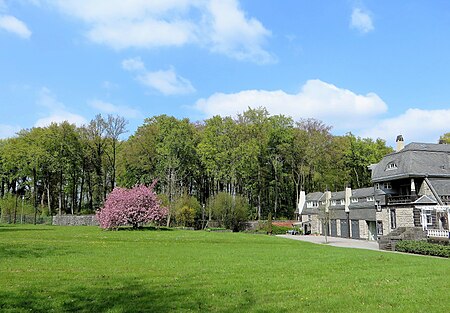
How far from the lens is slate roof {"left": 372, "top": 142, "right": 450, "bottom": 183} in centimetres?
3669

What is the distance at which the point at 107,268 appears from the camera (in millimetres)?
13781

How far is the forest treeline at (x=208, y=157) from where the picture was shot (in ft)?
191

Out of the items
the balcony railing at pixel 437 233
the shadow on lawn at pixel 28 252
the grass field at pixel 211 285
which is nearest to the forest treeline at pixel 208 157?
the balcony railing at pixel 437 233

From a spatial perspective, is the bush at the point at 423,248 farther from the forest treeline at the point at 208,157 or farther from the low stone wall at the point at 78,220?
the low stone wall at the point at 78,220

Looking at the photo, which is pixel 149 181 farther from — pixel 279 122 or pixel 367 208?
pixel 367 208

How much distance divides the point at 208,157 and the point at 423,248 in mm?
36377

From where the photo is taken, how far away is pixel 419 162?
37375 mm

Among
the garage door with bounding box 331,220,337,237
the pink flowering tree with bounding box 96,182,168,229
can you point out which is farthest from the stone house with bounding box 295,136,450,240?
the pink flowering tree with bounding box 96,182,168,229

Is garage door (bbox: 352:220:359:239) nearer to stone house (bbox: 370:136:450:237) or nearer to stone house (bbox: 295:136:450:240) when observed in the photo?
stone house (bbox: 295:136:450:240)

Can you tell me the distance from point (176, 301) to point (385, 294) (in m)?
5.32

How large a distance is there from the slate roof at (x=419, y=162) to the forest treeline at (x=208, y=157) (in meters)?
18.6

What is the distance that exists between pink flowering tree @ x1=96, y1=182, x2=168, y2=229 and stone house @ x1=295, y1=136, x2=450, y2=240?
1930 centimetres

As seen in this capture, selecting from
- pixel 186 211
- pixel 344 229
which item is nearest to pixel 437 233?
pixel 344 229

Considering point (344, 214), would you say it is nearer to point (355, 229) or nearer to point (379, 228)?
point (355, 229)
